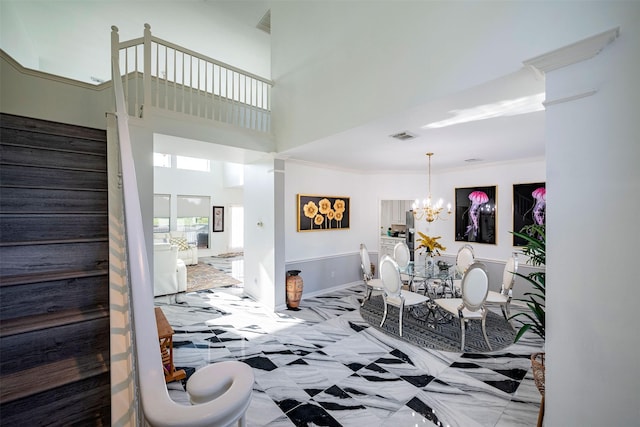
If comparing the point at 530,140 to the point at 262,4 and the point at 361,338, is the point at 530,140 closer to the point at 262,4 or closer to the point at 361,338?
the point at 361,338

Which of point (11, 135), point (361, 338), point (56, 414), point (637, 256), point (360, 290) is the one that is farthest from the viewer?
point (360, 290)

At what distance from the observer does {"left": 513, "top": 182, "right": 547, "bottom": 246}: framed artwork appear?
4541 mm

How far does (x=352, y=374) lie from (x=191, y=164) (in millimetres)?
9845

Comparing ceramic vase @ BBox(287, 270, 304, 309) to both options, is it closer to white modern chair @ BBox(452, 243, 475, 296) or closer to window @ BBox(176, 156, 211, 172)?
white modern chair @ BBox(452, 243, 475, 296)

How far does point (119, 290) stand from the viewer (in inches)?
48.9

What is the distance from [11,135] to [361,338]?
4017 mm

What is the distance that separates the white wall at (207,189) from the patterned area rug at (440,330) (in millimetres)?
7627

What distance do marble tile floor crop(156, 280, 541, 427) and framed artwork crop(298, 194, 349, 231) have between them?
5.83 feet

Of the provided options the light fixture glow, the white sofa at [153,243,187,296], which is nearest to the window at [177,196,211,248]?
the white sofa at [153,243,187,296]

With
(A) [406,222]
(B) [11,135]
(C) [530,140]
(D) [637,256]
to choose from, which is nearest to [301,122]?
(B) [11,135]

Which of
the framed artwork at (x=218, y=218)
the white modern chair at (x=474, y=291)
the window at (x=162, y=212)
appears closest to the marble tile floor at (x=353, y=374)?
the white modern chair at (x=474, y=291)

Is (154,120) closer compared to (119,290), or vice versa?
(119,290)

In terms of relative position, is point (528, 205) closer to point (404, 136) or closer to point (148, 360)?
point (404, 136)

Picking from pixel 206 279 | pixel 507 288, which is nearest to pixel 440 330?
pixel 507 288
